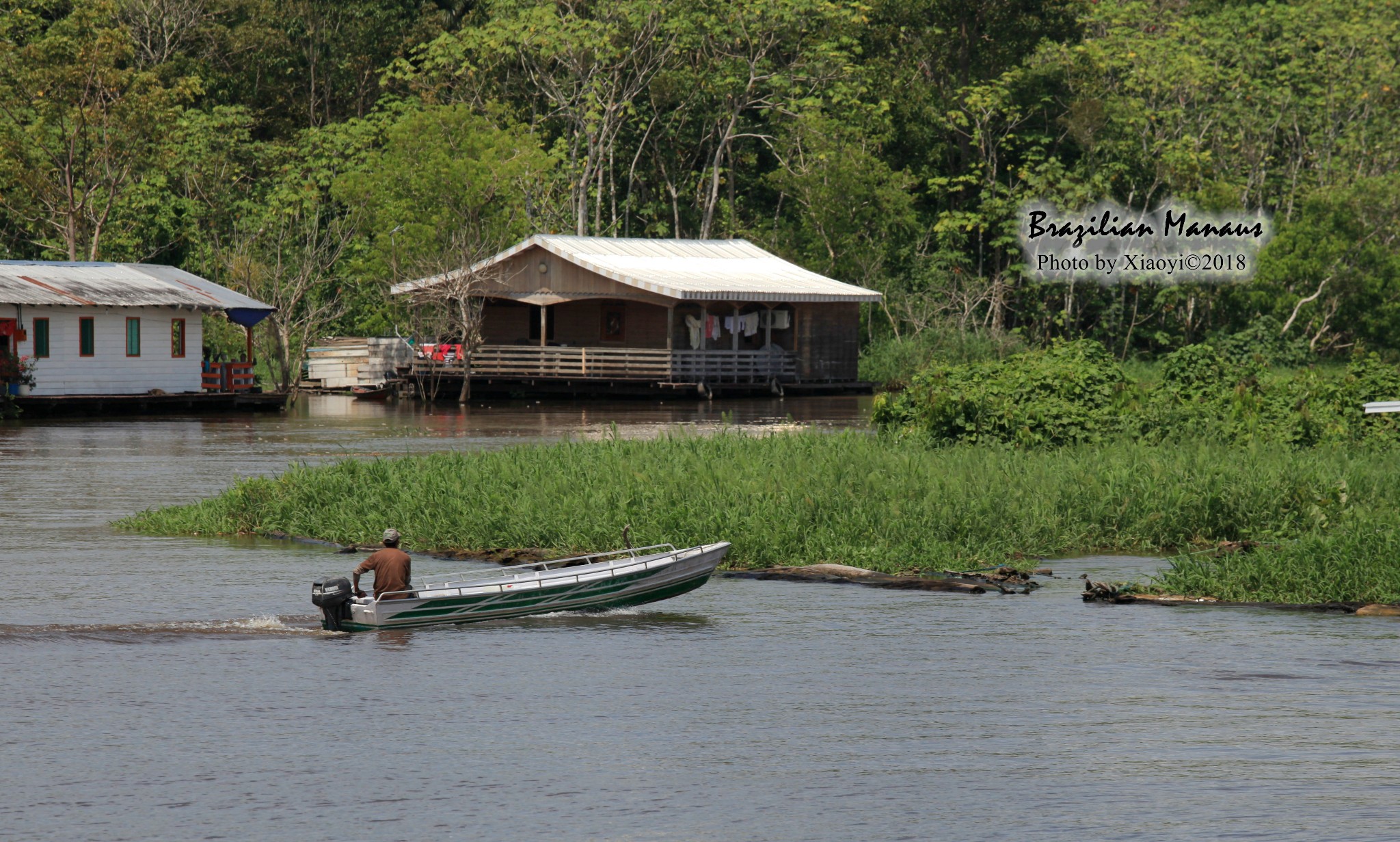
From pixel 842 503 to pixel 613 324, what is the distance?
42084mm

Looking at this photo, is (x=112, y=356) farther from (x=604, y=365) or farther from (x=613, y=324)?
(x=613, y=324)

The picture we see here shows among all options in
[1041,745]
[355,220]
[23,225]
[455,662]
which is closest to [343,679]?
[455,662]

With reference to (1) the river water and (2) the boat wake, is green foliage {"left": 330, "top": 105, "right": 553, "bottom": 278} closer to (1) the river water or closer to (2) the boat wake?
(1) the river water

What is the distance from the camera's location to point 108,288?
1966 inches

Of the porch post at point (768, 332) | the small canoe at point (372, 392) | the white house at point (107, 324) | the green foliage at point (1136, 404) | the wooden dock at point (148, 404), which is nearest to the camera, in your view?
the green foliage at point (1136, 404)

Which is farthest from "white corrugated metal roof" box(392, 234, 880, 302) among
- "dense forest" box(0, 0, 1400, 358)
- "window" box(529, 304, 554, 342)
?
"dense forest" box(0, 0, 1400, 358)

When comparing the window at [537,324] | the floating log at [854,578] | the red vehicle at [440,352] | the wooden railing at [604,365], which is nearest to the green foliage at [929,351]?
the wooden railing at [604,365]

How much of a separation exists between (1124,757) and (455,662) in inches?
228

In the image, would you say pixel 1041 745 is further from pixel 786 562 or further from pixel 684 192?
pixel 684 192

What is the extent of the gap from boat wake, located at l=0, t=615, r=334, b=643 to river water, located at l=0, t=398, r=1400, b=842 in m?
0.05

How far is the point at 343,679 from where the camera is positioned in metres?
14.2

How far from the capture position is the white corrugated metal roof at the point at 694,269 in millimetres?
57031

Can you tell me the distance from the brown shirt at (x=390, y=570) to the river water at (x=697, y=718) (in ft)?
1.49

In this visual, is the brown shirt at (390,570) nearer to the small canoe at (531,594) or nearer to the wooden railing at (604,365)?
the small canoe at (531,594)
